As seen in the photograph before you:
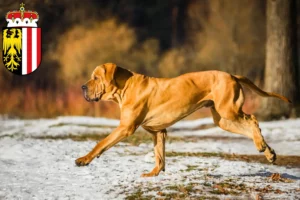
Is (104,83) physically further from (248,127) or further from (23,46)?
(23,46)

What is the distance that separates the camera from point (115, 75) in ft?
23.0

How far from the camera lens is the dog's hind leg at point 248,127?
6.98 m

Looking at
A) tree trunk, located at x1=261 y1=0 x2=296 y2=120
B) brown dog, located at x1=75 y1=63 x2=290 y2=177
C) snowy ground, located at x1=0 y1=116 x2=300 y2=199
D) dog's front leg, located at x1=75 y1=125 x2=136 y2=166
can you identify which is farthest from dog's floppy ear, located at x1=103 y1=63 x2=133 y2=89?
tree trunk, located at x1=261 y1=0 x2=296 y2=120

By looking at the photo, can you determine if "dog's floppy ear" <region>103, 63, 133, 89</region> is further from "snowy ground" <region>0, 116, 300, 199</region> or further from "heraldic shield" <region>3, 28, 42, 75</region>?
"heraldic shield" <region>3, 28, 42, 75</region>

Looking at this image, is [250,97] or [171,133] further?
[250,97]

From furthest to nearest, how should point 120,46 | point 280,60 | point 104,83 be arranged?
point 120,46, point 280,60, point 104,83

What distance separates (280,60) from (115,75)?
875cm

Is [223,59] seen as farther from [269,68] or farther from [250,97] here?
[269,68]

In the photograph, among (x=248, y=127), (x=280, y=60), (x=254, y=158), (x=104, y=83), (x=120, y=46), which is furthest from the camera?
(x=120, y=46)

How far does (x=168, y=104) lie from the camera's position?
7020 mm

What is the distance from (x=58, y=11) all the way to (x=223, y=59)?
6.89 metres

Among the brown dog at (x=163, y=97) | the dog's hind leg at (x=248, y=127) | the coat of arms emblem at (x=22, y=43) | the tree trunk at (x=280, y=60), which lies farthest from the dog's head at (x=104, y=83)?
the tree trunk at (x=280, y=60)

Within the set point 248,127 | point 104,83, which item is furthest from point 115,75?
point 248,127

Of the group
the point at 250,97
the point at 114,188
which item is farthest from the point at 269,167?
the point at 250,97
